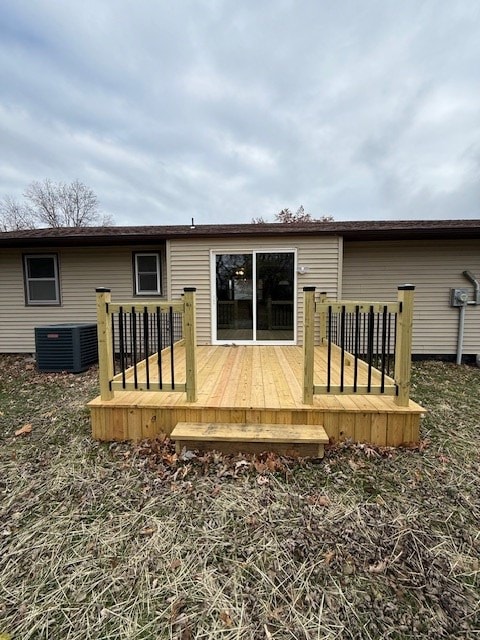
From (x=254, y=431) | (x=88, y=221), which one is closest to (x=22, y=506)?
(x=254, y=431)

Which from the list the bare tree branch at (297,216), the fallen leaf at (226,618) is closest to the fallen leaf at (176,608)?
the fallen leaf at (226,618)

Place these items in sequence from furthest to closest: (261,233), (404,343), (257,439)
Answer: (261,233) < (404,343) < (257,439)

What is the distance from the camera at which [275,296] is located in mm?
6137

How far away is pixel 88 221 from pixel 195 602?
2440 centimetres

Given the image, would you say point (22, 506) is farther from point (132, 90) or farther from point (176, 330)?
point (132, 90)

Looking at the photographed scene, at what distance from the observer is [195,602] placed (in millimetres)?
1461

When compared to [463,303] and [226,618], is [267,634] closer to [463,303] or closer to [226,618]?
[226,618]

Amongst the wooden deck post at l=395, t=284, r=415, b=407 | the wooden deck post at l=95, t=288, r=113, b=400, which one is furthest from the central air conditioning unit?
the wooden deck post at l=395, t=284, r=415, b=407

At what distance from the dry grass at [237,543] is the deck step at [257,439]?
4.1 inches

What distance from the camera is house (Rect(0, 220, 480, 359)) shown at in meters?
6.04

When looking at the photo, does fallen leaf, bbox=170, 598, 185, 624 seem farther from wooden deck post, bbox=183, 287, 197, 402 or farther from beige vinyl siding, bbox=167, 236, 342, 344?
beige vinyl siding, bbox=167, 236, 342, 344

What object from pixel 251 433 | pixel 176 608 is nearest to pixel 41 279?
pixel 251 433

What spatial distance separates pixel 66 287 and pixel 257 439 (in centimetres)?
653

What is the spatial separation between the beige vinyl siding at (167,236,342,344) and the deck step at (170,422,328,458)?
3.64 m
